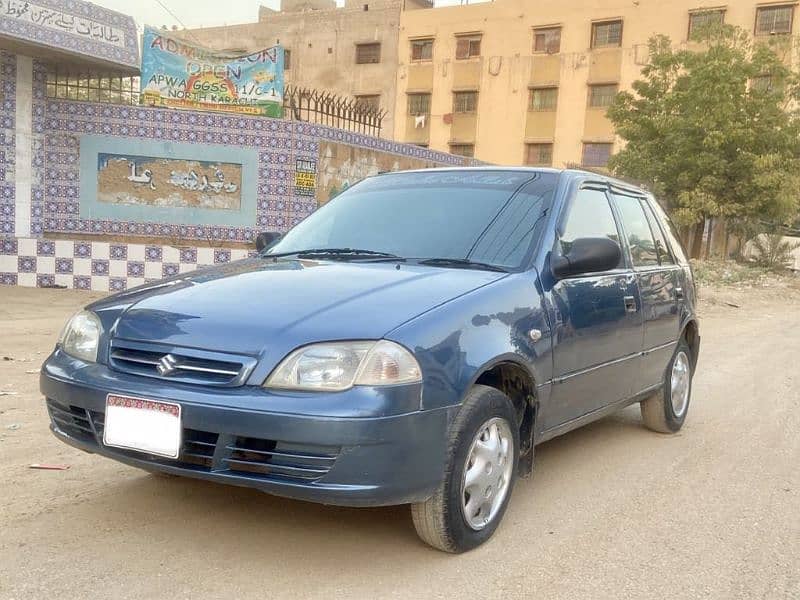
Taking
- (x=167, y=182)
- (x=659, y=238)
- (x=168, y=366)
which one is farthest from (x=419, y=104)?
(x=168, y=366)

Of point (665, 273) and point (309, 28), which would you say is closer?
point (665, 273)

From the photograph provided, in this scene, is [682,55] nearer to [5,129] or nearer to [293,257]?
[5,129]

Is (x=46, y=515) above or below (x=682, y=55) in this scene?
below

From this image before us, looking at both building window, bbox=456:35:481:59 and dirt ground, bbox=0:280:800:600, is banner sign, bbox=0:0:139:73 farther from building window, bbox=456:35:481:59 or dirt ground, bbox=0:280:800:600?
building window, bbox=456:35:481:59

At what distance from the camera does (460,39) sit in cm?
3506

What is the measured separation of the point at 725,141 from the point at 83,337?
20764 millimetres

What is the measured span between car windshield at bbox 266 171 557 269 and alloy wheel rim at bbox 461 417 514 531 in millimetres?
798

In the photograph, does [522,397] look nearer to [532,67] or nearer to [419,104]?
[532,67]

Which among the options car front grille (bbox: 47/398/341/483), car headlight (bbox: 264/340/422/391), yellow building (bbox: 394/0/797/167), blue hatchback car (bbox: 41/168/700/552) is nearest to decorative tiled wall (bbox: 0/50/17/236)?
blue hatchback car (bbox: 41/168/700/552)

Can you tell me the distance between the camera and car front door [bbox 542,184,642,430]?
3617 mm

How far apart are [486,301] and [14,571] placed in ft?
6.55

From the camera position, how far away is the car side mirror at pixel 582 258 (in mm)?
3582

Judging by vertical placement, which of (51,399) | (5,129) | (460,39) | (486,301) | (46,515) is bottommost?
(46,515)

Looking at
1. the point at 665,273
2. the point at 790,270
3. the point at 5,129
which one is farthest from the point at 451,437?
the point at 790,270
